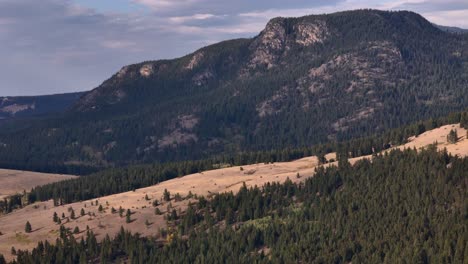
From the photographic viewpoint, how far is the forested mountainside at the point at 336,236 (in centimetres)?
15925

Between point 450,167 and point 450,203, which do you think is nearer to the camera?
point 450,203

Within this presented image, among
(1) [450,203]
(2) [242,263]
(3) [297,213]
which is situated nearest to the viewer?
(2) [242,263]

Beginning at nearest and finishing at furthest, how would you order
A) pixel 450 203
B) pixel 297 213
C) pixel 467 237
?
pixel 467 237 < pixel 450 203 < pixel 297 213

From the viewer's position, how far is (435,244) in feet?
514

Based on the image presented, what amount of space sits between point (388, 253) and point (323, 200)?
4412cm

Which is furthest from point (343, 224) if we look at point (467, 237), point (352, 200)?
point (467, 237)

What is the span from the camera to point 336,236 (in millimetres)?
172500

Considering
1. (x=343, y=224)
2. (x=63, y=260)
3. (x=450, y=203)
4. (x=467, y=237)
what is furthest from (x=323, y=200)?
(x=63, y=260)

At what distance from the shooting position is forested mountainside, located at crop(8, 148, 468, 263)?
159m

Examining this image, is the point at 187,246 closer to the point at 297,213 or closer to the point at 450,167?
the point at 297,213

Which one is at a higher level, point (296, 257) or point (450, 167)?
point (450, 167)

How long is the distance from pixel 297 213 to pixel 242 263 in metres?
32.7

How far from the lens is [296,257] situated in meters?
166

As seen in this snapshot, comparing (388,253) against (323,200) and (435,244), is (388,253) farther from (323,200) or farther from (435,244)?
(323,200)
